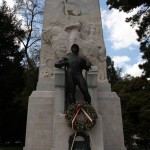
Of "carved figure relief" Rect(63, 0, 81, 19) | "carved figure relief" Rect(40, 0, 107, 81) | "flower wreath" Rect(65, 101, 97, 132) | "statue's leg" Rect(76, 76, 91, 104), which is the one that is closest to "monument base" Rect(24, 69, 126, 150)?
"flower wreath" Rect(65, 101, 97, 132)

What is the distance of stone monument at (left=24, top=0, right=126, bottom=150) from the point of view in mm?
10227

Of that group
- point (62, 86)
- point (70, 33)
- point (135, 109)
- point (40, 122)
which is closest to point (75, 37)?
point (70, 33)

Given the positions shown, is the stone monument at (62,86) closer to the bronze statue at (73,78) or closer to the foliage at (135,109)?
the bronze statue at (73,78)

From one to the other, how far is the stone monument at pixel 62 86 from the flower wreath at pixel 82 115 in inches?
10.1

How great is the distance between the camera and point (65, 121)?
32.9ft

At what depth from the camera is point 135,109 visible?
33312 mm

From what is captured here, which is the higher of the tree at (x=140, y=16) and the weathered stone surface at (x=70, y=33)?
the tree at (x=140, y=16)

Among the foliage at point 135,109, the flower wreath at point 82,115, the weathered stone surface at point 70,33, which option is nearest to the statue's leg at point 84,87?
the flower wreath at point 82,115

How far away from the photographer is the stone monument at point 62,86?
33.6ft

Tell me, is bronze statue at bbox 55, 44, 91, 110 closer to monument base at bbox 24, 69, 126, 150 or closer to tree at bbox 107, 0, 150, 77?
monument base at bbox 24, 69, 126, 150

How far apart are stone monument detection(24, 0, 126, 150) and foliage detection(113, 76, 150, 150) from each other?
16.0 m

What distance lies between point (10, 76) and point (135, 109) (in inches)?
580

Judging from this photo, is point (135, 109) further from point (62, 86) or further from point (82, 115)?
point (82, 115)

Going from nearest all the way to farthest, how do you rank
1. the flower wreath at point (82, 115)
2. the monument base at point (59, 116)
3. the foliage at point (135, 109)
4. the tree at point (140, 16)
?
the flower wreath at point (82, 115), the monument base at point (59, 116), the tree at point (140, 16), the foliage at point (135, 109)
